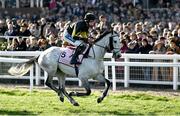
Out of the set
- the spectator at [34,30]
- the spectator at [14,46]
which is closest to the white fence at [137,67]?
the spectator at [14,46]

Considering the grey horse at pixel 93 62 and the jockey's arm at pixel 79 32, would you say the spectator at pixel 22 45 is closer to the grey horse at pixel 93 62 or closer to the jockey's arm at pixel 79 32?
the grey horse at pixel 93 62

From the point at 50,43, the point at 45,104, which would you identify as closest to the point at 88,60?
the point at 45,104

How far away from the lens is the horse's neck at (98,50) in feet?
45.7

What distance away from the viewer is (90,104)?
14109 millimetres

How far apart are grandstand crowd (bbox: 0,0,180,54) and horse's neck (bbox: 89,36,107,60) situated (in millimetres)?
1614

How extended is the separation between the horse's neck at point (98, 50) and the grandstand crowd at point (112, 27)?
1614mm

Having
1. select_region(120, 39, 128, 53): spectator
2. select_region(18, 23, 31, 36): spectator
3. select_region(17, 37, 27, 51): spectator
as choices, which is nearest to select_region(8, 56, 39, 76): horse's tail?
select_region(120, 39, 128, 53): spectator

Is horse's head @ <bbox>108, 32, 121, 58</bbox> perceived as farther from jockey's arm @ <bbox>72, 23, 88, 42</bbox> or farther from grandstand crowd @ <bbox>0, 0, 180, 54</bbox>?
grandstand crowd @ <bbox>0, 0, 180, 54</bbox>

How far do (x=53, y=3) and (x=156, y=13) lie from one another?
5021mm

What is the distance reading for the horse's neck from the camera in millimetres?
13938

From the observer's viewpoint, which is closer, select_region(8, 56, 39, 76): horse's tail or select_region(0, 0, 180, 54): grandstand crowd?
select_region(8, 56, 39, 76): horse's tail

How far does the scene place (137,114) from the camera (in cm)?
1276

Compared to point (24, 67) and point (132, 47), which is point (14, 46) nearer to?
point (132, 47)

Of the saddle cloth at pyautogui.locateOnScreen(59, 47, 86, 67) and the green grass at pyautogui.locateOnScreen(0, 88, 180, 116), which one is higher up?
the saddle cloth at pyautogui.locateOnScreen(59, 47, 86, 67)
